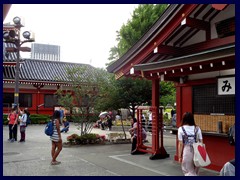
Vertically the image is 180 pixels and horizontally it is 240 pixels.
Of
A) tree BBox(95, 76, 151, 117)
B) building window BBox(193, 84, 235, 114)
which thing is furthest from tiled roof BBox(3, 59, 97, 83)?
building window BBox(193, 84, 235, 114)

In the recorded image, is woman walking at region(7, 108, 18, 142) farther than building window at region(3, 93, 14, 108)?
No

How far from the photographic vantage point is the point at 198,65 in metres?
7.27

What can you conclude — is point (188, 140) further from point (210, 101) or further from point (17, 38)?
point (17, 38)

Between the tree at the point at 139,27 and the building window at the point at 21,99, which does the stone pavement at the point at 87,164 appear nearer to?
the tree at the point at 139,27

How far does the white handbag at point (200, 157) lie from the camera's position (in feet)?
19.0

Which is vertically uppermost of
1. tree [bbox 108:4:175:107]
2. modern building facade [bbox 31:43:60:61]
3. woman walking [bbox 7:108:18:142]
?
modern building facade [bbox 31:43:60:61]

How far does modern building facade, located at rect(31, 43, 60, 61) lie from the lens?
86.4 m

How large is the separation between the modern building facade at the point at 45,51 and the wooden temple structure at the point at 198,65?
80.7m

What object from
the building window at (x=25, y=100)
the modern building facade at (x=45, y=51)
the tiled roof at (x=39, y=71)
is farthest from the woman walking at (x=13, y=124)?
the modern building facade at (x=45, y=51)

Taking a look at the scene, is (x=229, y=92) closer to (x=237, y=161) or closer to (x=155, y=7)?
(x=237, y=161)

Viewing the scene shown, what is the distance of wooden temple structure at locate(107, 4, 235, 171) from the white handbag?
1.87 meters

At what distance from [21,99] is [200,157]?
24.9 metres

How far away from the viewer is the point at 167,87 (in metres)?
22.8

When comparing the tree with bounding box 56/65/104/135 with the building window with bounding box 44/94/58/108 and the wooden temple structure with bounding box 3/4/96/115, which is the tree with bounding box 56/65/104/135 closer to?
the wooden temple structure with bounding box 3/4/96/115
